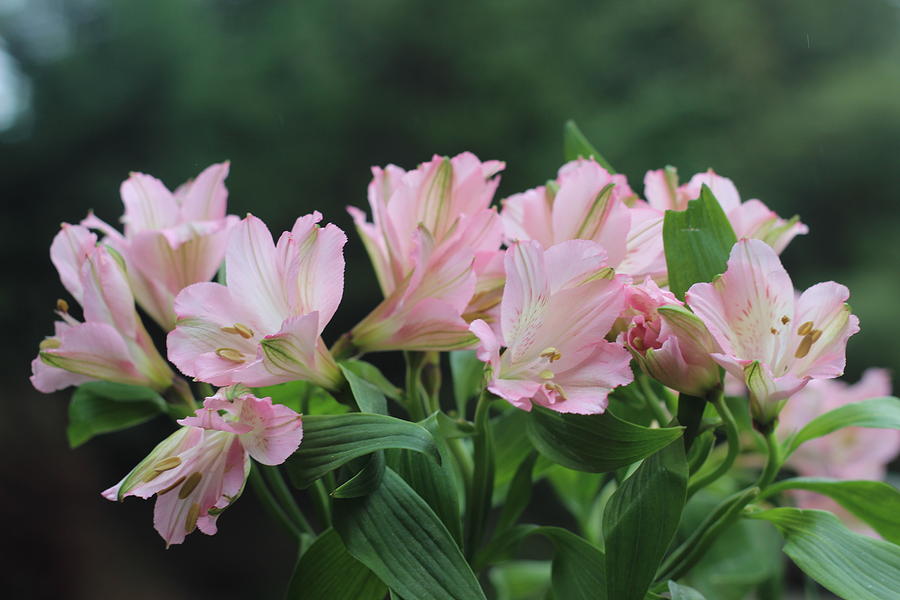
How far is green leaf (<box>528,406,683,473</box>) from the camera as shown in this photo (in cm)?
30

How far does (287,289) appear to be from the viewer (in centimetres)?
29

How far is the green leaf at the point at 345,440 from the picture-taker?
10.6 inches

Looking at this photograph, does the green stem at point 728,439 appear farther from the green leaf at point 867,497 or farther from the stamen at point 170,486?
the stamen at point 170,486

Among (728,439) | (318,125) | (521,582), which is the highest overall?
(318,125)

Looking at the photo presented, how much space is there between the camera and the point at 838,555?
320mm

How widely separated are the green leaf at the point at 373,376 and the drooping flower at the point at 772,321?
139 mm

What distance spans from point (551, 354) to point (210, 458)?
0.41 ft

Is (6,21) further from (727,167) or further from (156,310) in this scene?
(156,310)

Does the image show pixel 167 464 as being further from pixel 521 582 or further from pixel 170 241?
pixel 521 582

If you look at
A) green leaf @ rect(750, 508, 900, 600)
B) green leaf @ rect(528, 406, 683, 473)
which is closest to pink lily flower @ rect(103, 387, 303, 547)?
green leaf @ rect(528, 406, 683, 473)

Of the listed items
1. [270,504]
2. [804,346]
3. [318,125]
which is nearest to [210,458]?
[270,504]

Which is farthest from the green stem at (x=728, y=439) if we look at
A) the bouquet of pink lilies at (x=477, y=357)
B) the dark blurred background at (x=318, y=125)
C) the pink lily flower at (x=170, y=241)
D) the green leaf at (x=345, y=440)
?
the dark blurred background at (x=318, y=125)

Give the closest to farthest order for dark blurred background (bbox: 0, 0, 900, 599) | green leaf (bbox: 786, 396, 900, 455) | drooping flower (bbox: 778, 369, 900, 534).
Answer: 1. green leaf (bbox: 786, 396, 900, 455)
2. drooping flower (bbox: 778, 369, 900, 534)
3. dark blurred background (bbox: 0, 0, 900, 599)

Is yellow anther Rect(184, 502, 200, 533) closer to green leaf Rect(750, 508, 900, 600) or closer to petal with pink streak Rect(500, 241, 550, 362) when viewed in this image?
petal with pink streak Rect(500, 241, 550, 362)
